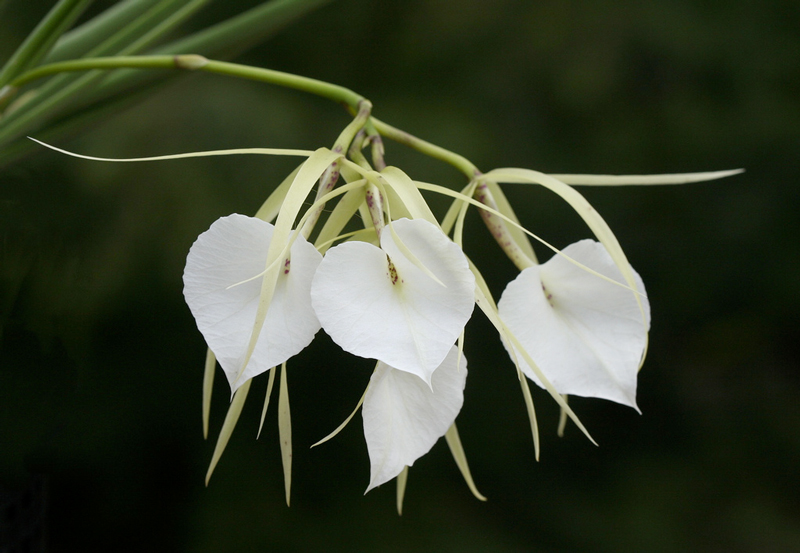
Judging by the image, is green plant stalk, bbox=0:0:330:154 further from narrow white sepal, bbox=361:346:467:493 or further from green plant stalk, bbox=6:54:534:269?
narrow white sepal, bbox=361:346:467:493

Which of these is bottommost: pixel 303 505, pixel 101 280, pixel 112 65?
pixel 303 505

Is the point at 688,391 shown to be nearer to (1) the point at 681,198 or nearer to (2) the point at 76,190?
(1) the point at 681,198

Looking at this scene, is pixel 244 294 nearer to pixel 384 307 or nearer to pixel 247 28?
pixel 384 307

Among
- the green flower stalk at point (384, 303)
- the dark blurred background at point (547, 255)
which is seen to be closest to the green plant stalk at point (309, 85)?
the green flower stalk at point (384, 303)

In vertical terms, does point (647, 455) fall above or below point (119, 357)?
below

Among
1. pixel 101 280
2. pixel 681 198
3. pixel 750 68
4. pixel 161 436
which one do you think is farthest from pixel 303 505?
pixel 750 68

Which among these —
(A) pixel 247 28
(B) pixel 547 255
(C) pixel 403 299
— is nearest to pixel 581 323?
(C) pixel 403 299

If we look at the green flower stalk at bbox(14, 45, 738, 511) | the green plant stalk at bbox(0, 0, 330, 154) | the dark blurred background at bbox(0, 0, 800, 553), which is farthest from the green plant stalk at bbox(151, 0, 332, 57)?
the dark blurred background at bbox(0, 0, 800, 553)
